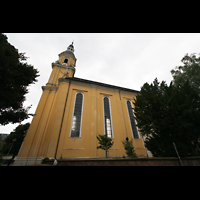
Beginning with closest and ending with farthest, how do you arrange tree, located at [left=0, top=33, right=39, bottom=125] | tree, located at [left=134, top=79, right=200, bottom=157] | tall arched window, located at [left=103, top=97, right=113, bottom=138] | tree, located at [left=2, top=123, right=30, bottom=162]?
tree, located at [left=0, top=33, right=39, bottom=125], tree, located at [left=134, top=79, right=200, bottom=157], tall arched window, located at [left=103, top=97, right=113, bottom=138], tree, located at [left=2, top=123, right=30, bottom=162]

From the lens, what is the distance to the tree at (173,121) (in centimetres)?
862

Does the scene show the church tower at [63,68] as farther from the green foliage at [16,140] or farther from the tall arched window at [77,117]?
the green foliage at [16,140]

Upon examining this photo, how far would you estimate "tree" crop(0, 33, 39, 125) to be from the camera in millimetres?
7184

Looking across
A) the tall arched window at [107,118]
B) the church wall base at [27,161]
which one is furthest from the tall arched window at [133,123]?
the church wall base at [27,161]

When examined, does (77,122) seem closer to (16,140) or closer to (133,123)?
(133,123)

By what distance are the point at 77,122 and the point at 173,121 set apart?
36.4 feet

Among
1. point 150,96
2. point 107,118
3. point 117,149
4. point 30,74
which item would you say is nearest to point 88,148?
point 117,149

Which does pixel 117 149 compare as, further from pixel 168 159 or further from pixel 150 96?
pixel 150 96

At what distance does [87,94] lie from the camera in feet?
54.4

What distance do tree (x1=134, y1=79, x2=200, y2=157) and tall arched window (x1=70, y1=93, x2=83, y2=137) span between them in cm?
793

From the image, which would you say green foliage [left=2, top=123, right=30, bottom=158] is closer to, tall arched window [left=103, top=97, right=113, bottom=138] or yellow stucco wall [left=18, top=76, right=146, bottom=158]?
yellow stucco wall [left=18, top=76, right=146, bottom=158]

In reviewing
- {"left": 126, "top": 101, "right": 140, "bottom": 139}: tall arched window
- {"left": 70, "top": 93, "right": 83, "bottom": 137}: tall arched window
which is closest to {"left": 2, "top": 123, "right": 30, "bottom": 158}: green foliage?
{"left": 70, "top": 93, "right": 83, "bottom": 137}: tall arched window


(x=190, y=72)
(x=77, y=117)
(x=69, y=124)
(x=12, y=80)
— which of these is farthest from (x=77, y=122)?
(x=190, y=72)
